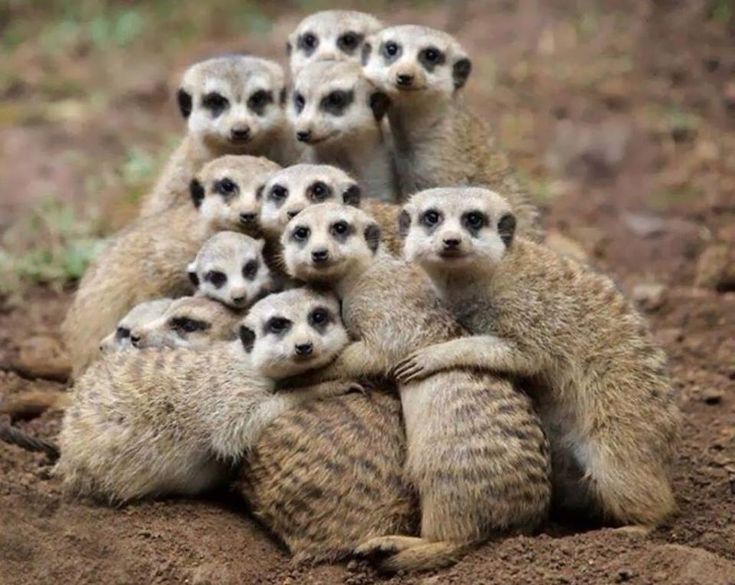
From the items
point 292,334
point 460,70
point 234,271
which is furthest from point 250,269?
point 460,70

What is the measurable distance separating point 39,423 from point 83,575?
1.34m

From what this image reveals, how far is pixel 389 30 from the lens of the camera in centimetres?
573

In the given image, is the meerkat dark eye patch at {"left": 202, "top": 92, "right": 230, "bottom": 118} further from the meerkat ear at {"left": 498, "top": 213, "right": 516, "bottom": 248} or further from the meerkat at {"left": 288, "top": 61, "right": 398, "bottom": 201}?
the meerkat ear at {"left": 498, "top": 213, "right": 516, "bottom": 248}

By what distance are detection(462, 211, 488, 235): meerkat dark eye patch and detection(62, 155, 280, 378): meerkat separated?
881mm

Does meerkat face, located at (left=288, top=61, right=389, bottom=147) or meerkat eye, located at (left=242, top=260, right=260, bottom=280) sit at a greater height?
meerkat face, located at (left=288, top=61, right=389, bottom=147)

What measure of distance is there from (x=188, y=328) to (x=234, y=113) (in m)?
1.08

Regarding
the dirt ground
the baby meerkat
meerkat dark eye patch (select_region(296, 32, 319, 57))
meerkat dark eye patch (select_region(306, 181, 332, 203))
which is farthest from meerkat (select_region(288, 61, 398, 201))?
the dirt ground

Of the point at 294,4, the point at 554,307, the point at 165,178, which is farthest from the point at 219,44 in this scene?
the point at 554,307

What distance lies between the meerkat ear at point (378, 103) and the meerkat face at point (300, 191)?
0.51 meters

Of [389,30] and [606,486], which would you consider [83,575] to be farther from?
[389,30]

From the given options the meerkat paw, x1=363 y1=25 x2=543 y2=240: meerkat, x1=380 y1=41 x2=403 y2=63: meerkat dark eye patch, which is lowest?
the meerkat paw

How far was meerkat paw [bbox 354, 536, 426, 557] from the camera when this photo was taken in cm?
427

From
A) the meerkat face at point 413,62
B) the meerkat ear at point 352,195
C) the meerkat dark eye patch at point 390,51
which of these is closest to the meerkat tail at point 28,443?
the meerkat ear at point 352,195

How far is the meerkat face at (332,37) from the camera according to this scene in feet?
19.5
